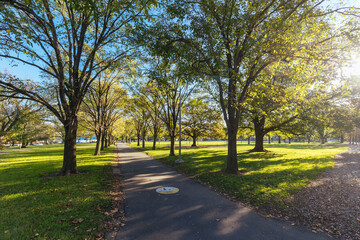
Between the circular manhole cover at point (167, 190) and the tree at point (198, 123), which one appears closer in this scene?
the circular manhole cover at point (167, 190)

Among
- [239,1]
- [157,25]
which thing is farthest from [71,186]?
[239,1]

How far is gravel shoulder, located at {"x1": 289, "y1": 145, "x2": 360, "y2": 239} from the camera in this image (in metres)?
3.96

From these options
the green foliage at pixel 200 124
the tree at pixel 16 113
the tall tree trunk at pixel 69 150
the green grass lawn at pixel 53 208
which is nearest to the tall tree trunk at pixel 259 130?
the green foliage at pixel 200 124

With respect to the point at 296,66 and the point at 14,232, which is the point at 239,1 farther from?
the point at 14,232

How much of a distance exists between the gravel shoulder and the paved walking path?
65cm

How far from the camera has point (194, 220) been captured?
13.7ft

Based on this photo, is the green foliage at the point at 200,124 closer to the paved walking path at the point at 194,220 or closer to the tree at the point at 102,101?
the tree at the point at 102,101

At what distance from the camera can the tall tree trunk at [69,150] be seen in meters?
8.72

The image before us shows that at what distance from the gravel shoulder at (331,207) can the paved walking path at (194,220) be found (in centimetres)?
65

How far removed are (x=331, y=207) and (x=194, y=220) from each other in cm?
430

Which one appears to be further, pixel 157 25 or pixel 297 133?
pixel 297 133

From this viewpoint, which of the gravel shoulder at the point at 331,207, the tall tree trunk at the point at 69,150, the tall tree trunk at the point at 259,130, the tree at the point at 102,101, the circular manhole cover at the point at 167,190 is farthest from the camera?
the tall tree trunk at the point at 259,130

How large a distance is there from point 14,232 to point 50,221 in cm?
63

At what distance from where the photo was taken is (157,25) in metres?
8.52
